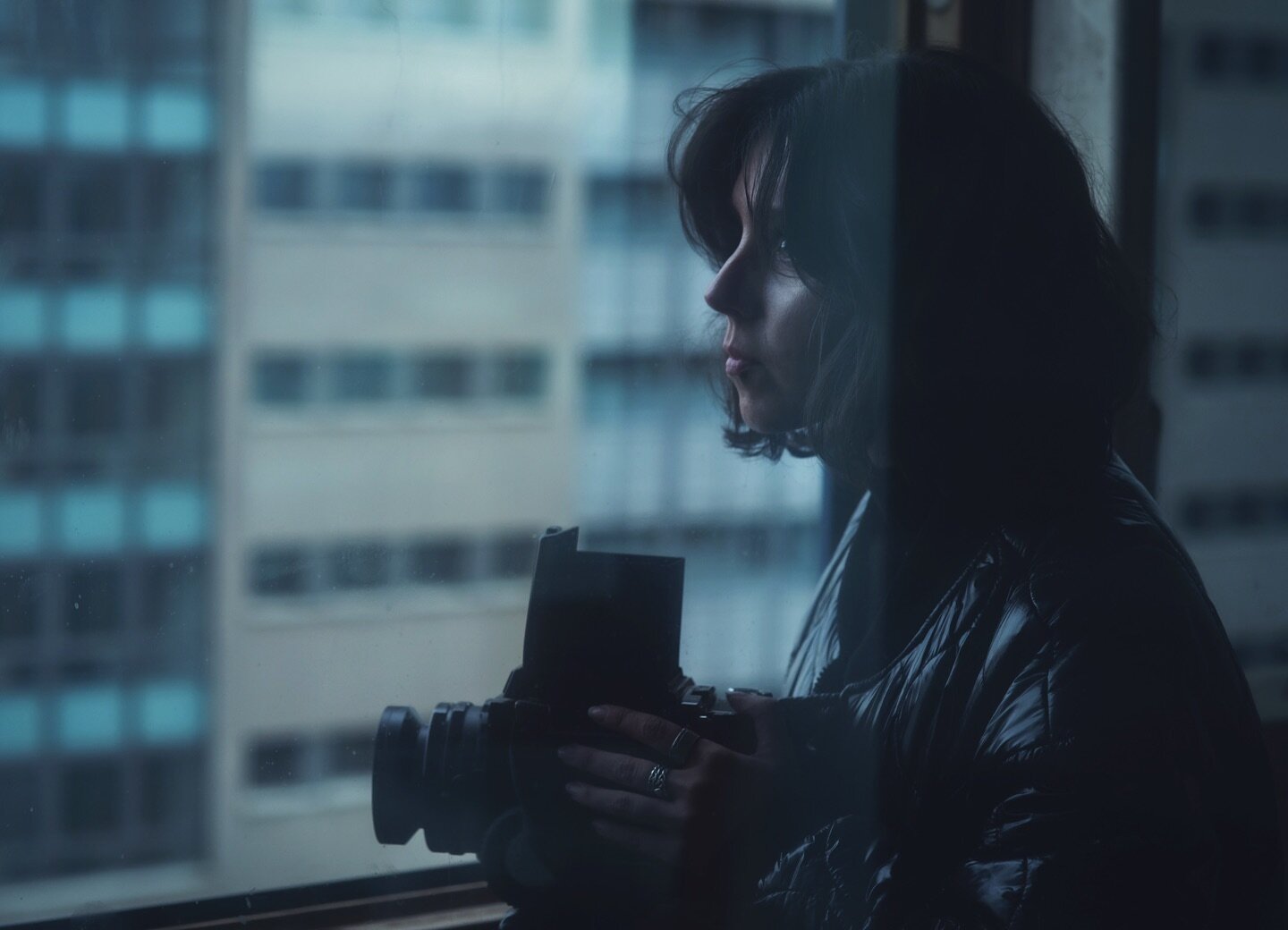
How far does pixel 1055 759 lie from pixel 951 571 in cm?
20

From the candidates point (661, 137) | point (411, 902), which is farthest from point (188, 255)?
point (411, 902)

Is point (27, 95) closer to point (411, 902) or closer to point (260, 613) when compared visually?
point (260, 613)

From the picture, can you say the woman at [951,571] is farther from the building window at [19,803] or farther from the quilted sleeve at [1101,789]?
the building window at [19,803]

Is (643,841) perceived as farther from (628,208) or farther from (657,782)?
(628,208)

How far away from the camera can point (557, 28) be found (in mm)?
1125

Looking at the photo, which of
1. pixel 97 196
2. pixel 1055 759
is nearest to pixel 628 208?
pixel 97 196

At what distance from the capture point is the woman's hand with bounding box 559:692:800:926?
78 cm

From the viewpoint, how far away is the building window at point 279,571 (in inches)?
43.5

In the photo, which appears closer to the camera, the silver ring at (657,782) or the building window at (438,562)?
the silver ring at (657,782)

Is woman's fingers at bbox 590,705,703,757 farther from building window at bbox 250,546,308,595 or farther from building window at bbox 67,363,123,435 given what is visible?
building window at bbox 67,363,123,435

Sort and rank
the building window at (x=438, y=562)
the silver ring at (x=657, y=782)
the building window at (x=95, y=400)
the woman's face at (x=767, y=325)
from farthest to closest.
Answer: the building window at (x=438, y=562)
the building window at (x=95, y=400)
the woman's face at (x=767, y=325)
the silver ring at (x=657, y=782)

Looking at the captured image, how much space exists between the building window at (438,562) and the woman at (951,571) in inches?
14.9

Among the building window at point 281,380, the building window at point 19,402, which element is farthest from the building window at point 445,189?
the building window at point 19,402

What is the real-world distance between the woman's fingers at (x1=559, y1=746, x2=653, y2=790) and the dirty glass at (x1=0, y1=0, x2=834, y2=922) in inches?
6.2
